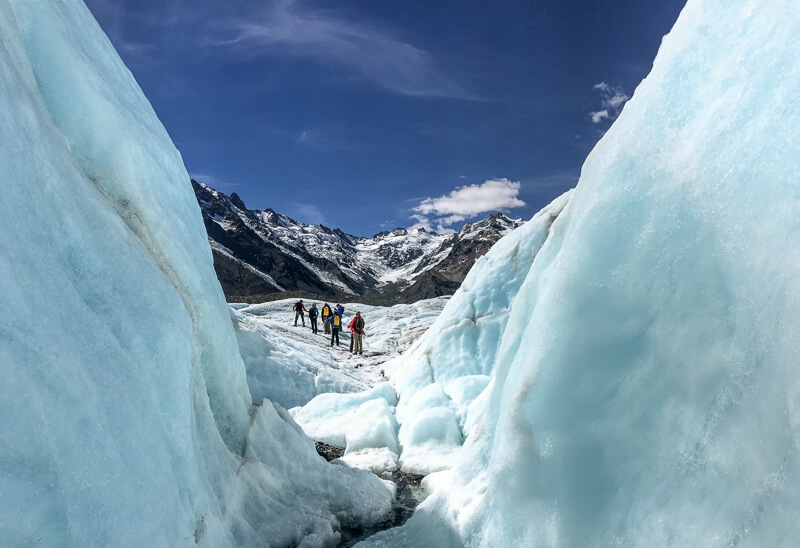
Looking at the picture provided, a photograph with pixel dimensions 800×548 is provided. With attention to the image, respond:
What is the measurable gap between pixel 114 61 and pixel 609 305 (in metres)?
6.90

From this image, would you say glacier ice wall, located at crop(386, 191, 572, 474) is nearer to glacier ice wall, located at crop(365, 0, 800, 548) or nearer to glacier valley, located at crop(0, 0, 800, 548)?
glacier valley, located at crop(0, 0, 800, 548)

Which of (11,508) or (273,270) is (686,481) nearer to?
(11,508)

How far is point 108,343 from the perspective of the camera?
14.1ft

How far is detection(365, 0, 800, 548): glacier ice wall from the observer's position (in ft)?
11.2

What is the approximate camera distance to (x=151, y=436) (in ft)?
14.7

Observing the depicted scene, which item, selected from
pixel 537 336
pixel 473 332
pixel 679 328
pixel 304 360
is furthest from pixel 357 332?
pixel 679 328

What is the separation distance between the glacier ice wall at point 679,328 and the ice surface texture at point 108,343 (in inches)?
116

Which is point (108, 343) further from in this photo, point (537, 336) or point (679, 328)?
point (679, 328)

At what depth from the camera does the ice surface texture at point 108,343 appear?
345cm

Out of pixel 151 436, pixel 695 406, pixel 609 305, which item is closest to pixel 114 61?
pixel 151 436

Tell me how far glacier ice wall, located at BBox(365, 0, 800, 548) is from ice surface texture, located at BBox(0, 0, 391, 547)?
2.94 m

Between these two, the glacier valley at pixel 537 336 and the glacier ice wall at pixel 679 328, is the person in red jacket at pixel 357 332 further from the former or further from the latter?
the glacier ice wall at pixel 679 328

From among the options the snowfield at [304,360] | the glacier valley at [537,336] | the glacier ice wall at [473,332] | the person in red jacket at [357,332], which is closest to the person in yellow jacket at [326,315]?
the snowfield at [304,360]

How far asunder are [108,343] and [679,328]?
14.6 ft
